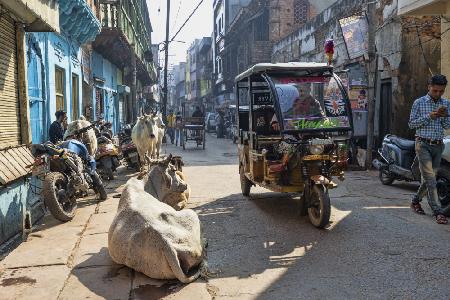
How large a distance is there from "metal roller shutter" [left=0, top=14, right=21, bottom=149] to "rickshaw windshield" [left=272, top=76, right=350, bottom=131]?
3.81 metres

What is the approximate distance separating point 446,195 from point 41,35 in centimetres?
769

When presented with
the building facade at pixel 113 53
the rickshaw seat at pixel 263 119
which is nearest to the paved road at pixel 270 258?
the rickshaw seat at pixel 263 119

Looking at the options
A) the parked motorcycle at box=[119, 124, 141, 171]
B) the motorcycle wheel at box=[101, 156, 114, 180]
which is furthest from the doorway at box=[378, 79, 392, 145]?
the motorcycle wheel at box=[101, 156, 114, 180]

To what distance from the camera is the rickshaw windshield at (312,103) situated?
648cm

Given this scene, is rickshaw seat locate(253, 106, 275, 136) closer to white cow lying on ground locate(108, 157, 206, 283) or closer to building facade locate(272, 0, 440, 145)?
white cow lying on ground locate(108, 157, 206, 283)

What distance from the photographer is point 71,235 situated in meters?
5.93

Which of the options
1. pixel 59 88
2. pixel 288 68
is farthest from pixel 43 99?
pixel 288 68

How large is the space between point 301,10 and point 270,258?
25365mm

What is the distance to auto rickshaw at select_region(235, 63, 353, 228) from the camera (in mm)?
6059

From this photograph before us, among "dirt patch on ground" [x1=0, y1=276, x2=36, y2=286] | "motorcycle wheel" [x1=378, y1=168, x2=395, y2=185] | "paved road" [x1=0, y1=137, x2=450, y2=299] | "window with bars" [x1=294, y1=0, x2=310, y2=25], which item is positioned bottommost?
"dirt patch on ground" [x1=0, y1=276, x2=36, y2=286]

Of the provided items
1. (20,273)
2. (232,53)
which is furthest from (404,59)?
(232,53)

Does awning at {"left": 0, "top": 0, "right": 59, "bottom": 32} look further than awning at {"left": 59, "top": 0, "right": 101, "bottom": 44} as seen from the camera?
No

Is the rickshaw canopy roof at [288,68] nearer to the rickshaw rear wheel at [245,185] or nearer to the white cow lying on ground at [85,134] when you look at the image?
the rickshaw rear wheel at [245,185]

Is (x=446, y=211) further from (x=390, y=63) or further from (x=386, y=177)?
(x=390, y=63)
